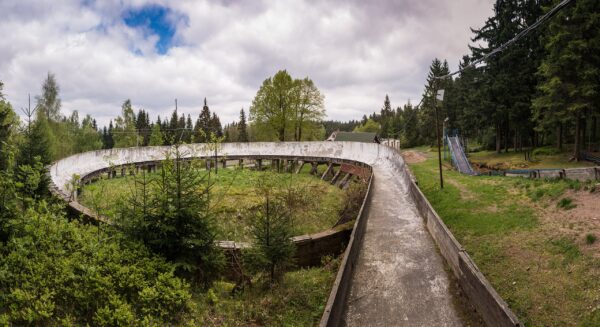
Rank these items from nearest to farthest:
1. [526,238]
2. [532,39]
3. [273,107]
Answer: [526,238]
[532,39]
[273,107]

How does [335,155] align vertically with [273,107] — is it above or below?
below

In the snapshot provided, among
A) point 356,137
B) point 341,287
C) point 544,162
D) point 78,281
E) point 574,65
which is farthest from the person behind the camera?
point 356,137

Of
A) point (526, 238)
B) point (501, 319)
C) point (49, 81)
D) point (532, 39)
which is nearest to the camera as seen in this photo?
point (501, 319)

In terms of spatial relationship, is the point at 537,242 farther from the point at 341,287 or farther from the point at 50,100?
the point at 50,100

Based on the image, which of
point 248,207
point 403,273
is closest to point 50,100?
point 248,207

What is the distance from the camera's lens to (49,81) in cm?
4478

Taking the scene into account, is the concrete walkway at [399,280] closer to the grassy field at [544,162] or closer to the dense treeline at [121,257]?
the dense treeline at [121,257]

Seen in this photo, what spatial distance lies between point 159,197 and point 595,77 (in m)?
27.4

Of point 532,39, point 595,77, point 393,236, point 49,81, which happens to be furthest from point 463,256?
point 49,81

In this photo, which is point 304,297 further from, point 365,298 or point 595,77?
point 595,77

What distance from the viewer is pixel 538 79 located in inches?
1077

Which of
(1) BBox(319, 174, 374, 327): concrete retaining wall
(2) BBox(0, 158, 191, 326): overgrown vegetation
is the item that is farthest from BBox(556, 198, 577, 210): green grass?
(2) BBox(0, 158, 191, 326): overgrown vegetation

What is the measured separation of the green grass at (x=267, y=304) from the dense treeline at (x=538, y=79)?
16.8m

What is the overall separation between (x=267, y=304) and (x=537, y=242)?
740cm
